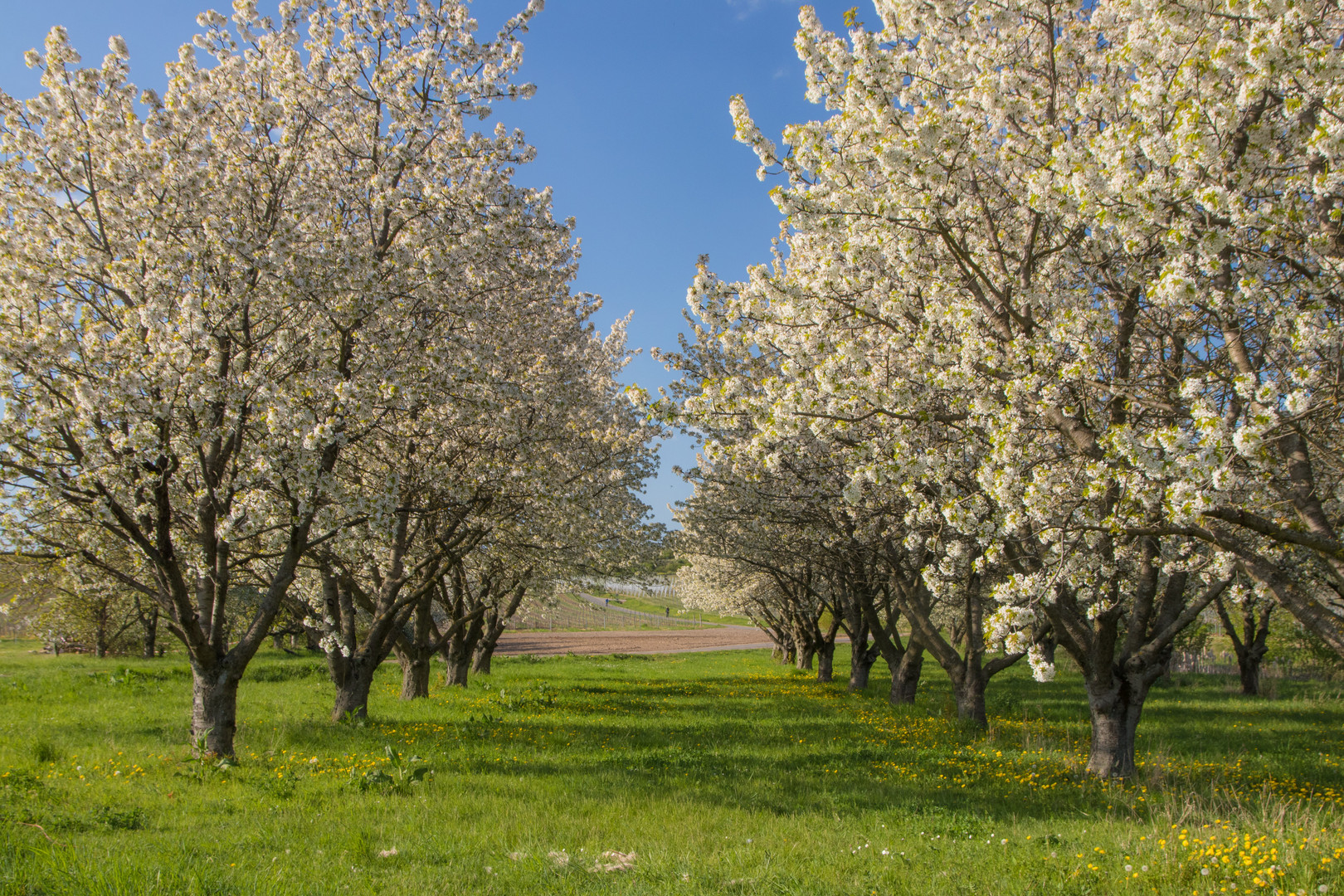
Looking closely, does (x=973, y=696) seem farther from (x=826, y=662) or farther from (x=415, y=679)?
(x=415, y=679)

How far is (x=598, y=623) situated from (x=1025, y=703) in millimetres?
90474

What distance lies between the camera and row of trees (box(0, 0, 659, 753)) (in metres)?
9.20

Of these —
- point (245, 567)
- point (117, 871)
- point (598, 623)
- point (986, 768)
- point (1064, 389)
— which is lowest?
point (598, 623)

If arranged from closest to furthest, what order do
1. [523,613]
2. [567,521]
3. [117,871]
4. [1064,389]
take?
[117,871] < [1064,389] < [567,521] < [523,613]

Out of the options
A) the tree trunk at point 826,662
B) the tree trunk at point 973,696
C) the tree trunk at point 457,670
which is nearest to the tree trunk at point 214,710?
the tree trunk at point 457,670

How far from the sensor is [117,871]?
18.7 ft

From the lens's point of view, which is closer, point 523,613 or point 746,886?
point 746,886

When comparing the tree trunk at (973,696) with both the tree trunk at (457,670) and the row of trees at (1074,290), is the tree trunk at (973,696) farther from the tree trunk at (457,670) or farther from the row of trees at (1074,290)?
the tree trunk at (457,670)

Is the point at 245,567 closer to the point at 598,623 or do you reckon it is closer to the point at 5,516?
the point at 5,516

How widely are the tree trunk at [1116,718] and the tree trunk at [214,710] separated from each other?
13.1m

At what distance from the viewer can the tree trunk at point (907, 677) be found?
20.1 m

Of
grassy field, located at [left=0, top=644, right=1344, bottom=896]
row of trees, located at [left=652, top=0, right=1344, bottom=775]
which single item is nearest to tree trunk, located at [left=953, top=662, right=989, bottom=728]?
grassy field, located at [left=0, top=644, right=1344, bottom=896]

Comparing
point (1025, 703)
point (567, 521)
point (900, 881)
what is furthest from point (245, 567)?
point (1025, 703)

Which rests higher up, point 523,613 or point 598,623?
point 523,613
